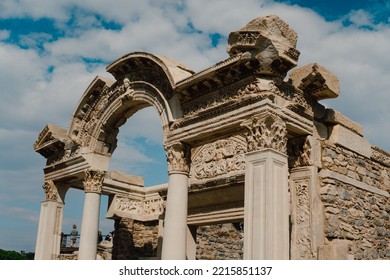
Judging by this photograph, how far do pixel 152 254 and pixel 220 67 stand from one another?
9.41 meters

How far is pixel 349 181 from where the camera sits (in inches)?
391

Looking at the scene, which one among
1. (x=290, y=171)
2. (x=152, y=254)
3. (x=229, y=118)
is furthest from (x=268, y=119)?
(x=152, y=254)

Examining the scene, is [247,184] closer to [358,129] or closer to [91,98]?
[358,129]

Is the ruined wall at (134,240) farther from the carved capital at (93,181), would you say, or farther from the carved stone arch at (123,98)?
the carved stone arch at (123,98)

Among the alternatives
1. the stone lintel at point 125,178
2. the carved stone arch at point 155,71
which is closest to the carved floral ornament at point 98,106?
the carved stone arch at point 155,71

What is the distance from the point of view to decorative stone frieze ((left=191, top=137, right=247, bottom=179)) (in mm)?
12312

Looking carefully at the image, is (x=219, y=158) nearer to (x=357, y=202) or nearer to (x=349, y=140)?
(x=349, y=140)

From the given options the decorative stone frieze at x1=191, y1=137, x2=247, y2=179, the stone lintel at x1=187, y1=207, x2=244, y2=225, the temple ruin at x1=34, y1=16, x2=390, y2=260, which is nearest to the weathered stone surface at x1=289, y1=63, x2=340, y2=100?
the temple ruin at x1=34, y1=16, x2=390, y2=260

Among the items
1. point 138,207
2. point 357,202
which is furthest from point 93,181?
point 357,202

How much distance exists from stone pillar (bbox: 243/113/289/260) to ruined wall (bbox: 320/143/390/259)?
135 cm

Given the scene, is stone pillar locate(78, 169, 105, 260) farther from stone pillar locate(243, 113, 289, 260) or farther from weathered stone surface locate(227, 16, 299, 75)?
weathered stone surface locate(227, 16, 299, 75)

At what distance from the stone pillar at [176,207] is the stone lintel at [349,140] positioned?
118 inches

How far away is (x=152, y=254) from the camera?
16.9 metres

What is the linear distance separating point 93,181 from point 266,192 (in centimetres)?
600
